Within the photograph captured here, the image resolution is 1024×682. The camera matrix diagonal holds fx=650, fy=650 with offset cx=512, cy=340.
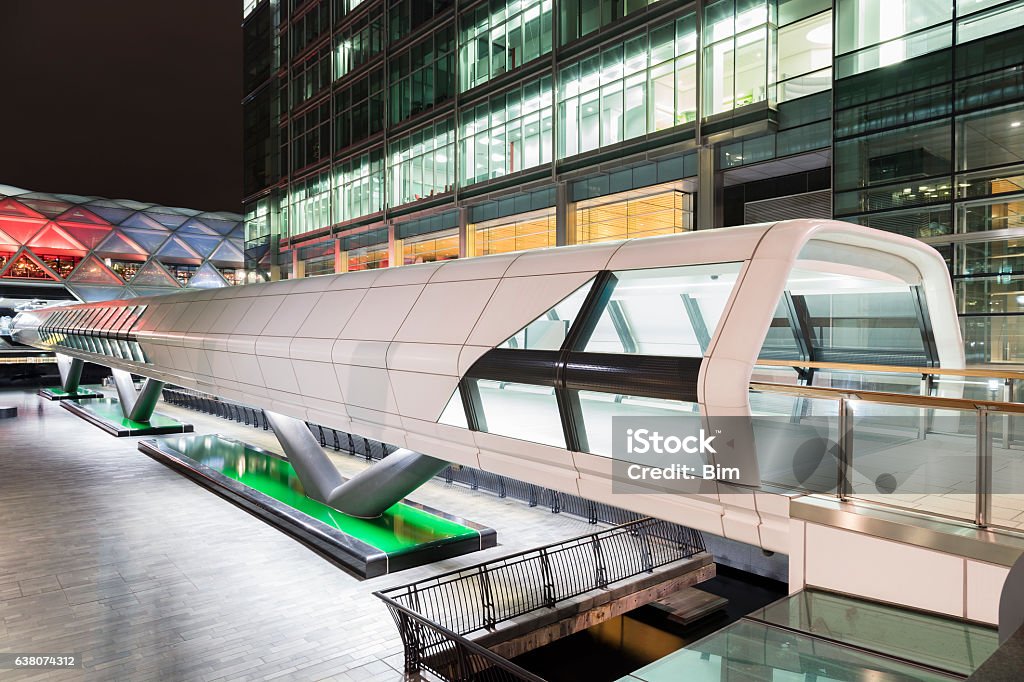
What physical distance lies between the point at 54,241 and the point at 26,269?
152 inches

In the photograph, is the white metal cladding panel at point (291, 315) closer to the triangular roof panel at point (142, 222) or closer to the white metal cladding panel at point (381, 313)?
the white metal cladding panel at point (381, 313)

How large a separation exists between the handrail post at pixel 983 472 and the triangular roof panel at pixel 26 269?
2703 inches

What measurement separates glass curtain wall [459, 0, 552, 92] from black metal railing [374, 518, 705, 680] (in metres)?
19.8

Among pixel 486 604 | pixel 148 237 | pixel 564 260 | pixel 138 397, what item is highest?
pixel 148 237

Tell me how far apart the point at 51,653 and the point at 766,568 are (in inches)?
449

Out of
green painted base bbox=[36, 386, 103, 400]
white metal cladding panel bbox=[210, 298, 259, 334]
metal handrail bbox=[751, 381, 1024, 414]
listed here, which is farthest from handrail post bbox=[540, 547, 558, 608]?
green painted base bbox=[36, 386, 103, 400]

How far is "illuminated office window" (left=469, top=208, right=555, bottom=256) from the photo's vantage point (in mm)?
27766

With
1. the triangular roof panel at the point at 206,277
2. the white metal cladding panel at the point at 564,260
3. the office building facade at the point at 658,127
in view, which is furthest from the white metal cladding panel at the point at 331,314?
the triangular roof panel at the point at 206,277

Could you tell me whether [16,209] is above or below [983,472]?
above

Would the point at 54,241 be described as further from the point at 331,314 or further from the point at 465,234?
the point at 331,314

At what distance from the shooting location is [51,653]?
26.8ft

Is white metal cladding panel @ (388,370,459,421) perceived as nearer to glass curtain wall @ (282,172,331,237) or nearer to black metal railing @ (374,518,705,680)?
black metal railing @ (374,518,705,680)

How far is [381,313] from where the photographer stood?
8.57 meters

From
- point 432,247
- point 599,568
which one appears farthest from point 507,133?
point 599,568
